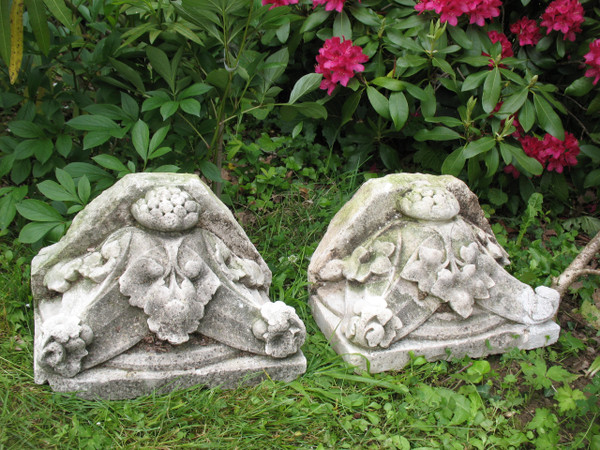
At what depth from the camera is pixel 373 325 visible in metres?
2.62

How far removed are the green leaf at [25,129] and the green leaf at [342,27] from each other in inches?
70.0

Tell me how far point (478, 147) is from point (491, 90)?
32cm

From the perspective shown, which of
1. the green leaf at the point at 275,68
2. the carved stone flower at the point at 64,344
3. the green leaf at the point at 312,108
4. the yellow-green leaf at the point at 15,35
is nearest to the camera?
the carved stone flower at the point at 64,344

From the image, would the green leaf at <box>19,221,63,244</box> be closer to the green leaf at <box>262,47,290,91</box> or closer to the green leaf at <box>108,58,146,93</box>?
the green leaf at <box>108,58,146,93</box>

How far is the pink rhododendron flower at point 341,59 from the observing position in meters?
3.41

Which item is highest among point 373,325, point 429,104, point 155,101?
point 155,101

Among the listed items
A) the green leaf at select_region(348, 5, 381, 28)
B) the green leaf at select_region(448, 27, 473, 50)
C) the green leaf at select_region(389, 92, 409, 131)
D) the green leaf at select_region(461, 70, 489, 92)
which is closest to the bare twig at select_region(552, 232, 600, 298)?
the green leaf at select_region(461, 70, 489, 92)

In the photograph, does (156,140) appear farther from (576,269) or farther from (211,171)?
(576,269)

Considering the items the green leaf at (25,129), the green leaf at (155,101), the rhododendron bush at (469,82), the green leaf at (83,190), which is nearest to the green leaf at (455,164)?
the rhododendron bush at (469,82)

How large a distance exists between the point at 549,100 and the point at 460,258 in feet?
4.24

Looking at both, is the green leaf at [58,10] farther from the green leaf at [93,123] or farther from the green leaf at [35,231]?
the green leaf at [35,231]

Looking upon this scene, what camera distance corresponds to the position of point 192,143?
3.32 m

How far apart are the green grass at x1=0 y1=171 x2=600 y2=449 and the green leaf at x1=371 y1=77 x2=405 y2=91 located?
4.64 ft

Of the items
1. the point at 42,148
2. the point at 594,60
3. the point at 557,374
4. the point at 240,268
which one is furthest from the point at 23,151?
the point at 594,60
